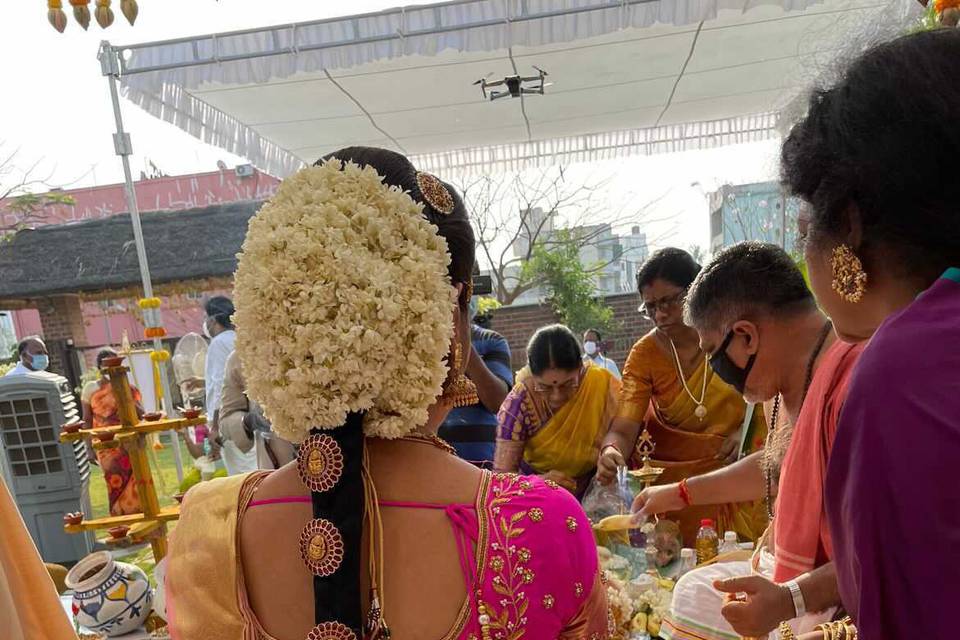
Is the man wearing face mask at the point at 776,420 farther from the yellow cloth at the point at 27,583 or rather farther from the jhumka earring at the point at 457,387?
the yellow cloth at the point at 27,583

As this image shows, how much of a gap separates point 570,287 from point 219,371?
9980 mm

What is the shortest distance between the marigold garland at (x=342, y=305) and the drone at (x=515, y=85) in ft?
13.5

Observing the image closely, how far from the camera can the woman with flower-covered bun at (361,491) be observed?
936mm

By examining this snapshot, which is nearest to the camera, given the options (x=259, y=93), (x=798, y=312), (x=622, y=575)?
(x=798, y=312)

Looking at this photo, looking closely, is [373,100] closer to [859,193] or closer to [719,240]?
[859,193]

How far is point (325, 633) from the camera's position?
93cm

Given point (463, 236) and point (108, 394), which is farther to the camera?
point (108, 394)

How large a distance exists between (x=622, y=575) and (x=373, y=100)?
422 cm

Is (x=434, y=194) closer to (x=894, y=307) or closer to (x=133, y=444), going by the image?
(x=894, y=307)

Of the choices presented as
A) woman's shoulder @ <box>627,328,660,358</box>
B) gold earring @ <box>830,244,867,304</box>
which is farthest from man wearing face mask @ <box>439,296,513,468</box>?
gold earring @ <box>830,244,867,304</box>

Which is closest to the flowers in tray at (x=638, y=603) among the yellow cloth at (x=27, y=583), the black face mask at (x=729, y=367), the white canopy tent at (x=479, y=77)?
the black face mask at (x=729, y=367)

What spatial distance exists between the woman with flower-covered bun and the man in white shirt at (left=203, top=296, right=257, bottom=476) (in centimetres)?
451

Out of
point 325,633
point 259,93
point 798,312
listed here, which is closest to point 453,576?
point 325,633

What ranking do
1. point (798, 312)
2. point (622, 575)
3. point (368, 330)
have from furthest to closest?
point (622, 575) → point (798, 312) → point (368, 330)
